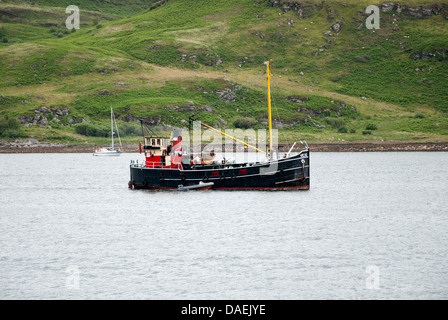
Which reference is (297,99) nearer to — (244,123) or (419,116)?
(244,123)

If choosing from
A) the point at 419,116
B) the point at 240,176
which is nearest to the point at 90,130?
the point at 419,116

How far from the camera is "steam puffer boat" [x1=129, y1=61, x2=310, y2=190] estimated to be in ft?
220

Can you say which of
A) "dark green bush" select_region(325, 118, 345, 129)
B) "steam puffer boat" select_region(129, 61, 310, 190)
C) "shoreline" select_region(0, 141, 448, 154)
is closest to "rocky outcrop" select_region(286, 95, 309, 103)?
"dark green bush" select_region(325, 118, 345, 129)

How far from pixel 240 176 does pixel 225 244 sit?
2517 cm

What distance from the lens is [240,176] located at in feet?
227

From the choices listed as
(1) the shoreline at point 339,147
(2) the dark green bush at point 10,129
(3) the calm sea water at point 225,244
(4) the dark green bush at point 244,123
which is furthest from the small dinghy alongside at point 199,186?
(2) the dark green bush at point 10,129

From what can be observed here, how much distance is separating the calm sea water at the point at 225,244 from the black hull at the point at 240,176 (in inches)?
50.5

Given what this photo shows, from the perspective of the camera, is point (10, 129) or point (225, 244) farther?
point (10, 129)

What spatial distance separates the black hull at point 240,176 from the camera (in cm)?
6694

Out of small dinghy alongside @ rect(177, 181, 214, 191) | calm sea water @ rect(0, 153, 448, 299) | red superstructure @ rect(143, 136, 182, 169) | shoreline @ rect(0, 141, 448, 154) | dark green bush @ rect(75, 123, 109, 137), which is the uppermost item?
dark green bush @ rect(75, 123, 109, 137)

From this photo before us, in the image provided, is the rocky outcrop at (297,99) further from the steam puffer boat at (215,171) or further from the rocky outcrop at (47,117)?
the steam puffer boat at (215,171)

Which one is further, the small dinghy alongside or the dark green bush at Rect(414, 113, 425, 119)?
the dark green bush at Rect(414, 113, 425, 119)

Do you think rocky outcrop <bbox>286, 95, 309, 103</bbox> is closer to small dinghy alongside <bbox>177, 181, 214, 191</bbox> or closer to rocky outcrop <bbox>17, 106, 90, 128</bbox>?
rocky outcrop <bbox>17, 106, 90, 128</bbox>
